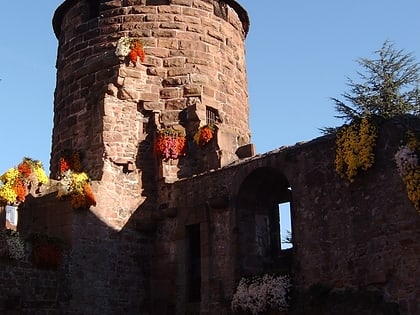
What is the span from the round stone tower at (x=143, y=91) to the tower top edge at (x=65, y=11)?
0.07m

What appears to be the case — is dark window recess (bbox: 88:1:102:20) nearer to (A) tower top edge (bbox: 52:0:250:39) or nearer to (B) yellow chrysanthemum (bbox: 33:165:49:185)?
(A) tower top edge (bbox: 52:0:250:39)

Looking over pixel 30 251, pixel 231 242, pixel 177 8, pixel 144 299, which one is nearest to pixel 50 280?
pixel 30 251

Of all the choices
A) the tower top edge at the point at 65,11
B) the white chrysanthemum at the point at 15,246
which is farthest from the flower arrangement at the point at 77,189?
the tower top edge at the point at 65,11

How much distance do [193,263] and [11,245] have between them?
416cm

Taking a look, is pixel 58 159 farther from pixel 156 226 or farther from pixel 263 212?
pixel 263 212

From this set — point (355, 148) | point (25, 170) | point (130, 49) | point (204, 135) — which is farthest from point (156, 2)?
point (355, 148)

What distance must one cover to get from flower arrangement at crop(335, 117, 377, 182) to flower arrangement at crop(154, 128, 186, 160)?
4.91 meters

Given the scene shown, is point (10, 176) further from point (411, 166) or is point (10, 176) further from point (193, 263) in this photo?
point (411, 166)

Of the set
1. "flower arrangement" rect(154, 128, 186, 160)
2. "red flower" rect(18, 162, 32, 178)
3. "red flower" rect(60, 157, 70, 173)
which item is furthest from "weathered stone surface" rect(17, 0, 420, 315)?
"red flower" rect(18, 162, 32, 178)

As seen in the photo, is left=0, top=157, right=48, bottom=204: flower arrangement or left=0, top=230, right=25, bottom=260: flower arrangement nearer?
left=0, top=230, right=25, bottom=260: flower arrangement

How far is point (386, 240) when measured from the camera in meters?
12.2

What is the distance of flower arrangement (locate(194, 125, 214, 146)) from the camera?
664 inches

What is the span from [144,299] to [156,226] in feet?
5.67

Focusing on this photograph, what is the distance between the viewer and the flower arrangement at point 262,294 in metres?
13.5
